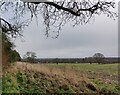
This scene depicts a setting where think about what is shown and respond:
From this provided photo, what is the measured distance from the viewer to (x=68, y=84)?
53.7 feet

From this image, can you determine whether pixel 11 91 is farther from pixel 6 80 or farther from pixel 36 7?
pixel 36 7

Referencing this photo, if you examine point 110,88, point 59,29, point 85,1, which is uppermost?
point 85,1

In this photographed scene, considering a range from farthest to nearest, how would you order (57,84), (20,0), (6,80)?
1. (57,84)
2. (6,80)
3. (20,0)

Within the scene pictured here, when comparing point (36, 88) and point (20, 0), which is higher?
point (20, 0)

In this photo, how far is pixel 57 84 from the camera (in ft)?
53.5

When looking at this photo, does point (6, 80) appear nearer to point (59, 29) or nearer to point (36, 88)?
point (36, 88)

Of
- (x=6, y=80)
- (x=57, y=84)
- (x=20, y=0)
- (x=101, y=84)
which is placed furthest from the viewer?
(x=101, y=84)

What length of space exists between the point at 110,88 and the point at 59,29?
6454mm

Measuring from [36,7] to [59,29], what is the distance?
3.40 ft

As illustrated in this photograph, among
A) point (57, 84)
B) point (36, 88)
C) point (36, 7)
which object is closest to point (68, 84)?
point (57, 84)

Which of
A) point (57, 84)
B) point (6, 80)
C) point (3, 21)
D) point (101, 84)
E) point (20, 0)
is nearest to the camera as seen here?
point (20, 0)

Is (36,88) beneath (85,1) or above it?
beneath

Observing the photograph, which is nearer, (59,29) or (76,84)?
(59,29)

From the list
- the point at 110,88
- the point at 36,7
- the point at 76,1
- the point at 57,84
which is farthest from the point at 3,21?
the point at 110,88
